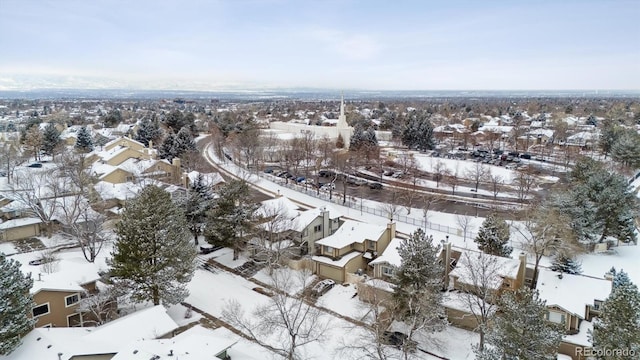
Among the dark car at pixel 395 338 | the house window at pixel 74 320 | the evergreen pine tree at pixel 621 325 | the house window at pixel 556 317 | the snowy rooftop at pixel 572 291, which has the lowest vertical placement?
the dark car at pixel 395 338

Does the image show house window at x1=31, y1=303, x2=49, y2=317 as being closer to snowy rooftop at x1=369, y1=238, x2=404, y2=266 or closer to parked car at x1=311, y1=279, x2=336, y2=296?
parked car at x1=311, y1=279, x2=336, y2=296

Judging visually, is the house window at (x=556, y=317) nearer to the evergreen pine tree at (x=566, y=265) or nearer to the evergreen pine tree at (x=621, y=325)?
the evergreen pine tree at (x=621, y=325)

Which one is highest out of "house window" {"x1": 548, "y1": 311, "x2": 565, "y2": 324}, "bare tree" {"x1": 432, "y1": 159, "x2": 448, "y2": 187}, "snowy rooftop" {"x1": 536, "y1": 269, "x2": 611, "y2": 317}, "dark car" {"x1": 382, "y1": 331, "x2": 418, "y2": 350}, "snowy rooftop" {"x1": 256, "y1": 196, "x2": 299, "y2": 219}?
"snowy rooftop" {"x1": 256, "y1": 196, "x2": 299, "y2": 219}

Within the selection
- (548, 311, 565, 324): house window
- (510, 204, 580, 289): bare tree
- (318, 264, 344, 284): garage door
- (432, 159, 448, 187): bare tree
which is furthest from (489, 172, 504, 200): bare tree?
(548, 311, 565, 324): house window

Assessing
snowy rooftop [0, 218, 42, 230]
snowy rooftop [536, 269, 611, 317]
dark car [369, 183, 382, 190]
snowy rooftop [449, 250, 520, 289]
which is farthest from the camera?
dark car [369, 183, 382, 190]

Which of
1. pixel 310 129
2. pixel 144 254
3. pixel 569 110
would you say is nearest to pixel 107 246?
pixel 144 254

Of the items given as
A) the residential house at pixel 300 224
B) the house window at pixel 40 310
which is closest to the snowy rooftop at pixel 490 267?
the residential house at pixel 300 224
